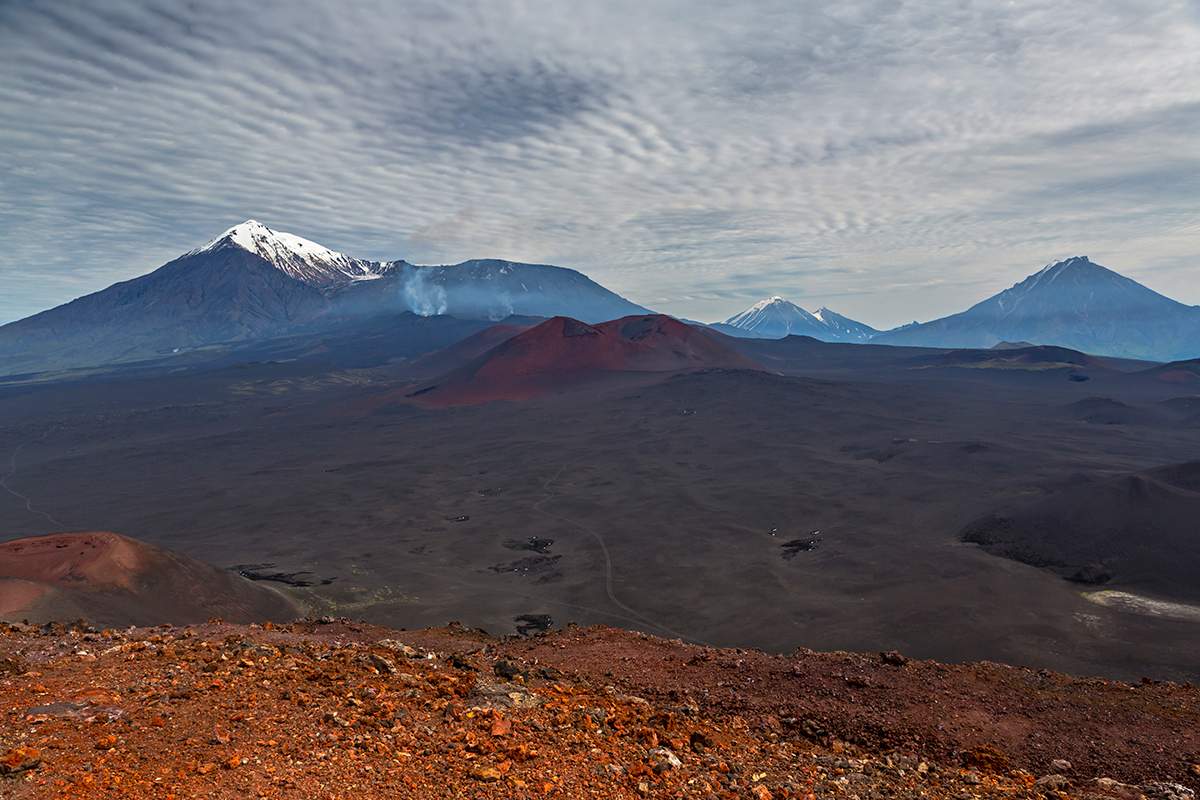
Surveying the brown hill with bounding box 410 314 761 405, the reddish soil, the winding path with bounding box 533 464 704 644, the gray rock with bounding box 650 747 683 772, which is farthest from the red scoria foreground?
the brown hill with bounding box 410 314 761 405

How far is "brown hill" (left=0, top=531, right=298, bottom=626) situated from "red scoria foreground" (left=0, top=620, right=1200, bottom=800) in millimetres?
15454

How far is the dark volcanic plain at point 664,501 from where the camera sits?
3191 cm

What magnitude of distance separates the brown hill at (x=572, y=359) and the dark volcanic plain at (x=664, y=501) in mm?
6784

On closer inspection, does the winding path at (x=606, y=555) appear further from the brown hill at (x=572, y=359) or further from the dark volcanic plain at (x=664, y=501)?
the brown hill at (x=572, y=359)

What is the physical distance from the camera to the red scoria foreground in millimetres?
6906

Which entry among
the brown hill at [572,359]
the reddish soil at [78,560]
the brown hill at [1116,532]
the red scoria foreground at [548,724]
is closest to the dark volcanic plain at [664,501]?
the brown hill at [1116,532]

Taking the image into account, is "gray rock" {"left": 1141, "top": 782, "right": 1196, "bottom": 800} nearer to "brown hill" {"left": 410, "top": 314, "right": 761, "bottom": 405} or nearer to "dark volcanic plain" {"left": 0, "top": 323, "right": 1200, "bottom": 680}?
"dark volcanic plain" {"left": 0, "top": 323, "right": 1200, "bottom": 680}

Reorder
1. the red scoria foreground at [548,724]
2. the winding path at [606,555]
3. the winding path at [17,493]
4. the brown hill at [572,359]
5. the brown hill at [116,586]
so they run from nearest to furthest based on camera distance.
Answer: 1. the red scoria foreground at [548,724]
2. the brown hill at [116,586]
3. the winding path at [606,555]
4. the winding path at [17,493]
5. the brown hill at [572,359]

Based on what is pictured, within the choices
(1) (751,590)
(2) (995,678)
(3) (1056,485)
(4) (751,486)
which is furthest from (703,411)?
(2) (995,678)

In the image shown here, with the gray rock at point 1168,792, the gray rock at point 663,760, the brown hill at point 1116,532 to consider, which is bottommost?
the brown hill at point 1116,532

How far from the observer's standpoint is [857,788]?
27.7ft

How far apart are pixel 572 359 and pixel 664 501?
80.2m

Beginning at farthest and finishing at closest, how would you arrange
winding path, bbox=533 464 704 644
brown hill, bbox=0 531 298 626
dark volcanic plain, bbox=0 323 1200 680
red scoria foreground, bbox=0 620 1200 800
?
winding path, bbox=533 464 704 644 < dark volcanic plain, bbox=0 323 1200 680 < brown hill, bbox=0 531 298 626 < red scoria foreground, bbox=0 620 1200 800

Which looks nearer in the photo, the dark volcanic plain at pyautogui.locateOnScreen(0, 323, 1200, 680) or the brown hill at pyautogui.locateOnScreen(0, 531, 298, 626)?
the brown hill at pyautogui.locateOnScreen(0, 531, 298, 626)
